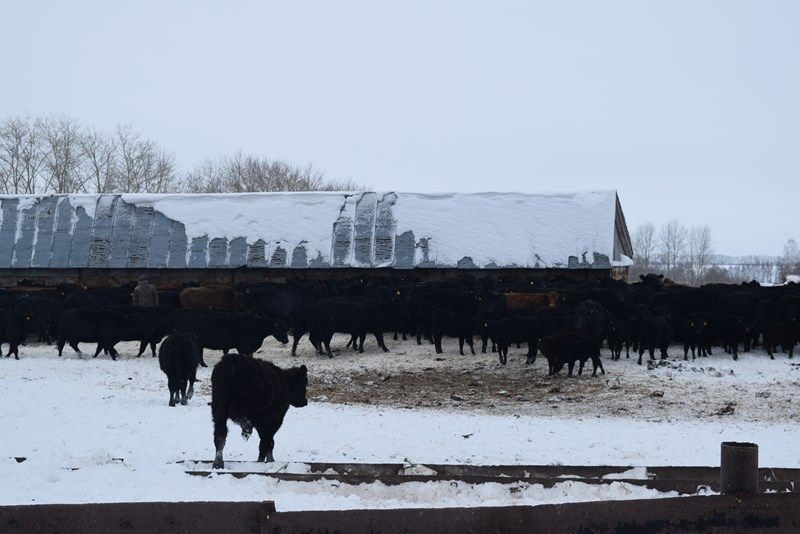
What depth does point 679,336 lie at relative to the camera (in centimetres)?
1991

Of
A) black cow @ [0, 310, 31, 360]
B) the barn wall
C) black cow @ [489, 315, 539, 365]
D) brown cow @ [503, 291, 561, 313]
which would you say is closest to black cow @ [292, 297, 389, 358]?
black cow @ [489, 315, 539, 365]

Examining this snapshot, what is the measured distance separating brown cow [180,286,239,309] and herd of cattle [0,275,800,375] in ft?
0.15

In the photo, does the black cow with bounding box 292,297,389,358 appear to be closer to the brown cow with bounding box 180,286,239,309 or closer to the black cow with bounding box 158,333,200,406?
the brown cow with bounding box 180,286,239,309

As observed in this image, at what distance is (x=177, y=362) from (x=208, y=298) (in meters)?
13.2

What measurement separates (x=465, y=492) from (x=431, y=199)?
29.0 m

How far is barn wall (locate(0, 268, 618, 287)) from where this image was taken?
30.5m

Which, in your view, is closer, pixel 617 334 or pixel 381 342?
pixel 617 334

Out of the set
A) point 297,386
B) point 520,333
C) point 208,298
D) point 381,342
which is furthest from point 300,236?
point 297,386

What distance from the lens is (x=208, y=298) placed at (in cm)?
2661

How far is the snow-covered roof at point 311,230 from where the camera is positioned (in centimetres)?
3120

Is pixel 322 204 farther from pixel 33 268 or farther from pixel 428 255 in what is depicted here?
pixel 33 268

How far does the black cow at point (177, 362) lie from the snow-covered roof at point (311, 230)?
17.2 meters

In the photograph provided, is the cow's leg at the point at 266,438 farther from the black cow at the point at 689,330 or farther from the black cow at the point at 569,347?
the black cow at the point at 689,330

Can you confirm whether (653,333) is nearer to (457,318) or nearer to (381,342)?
(457,318)
